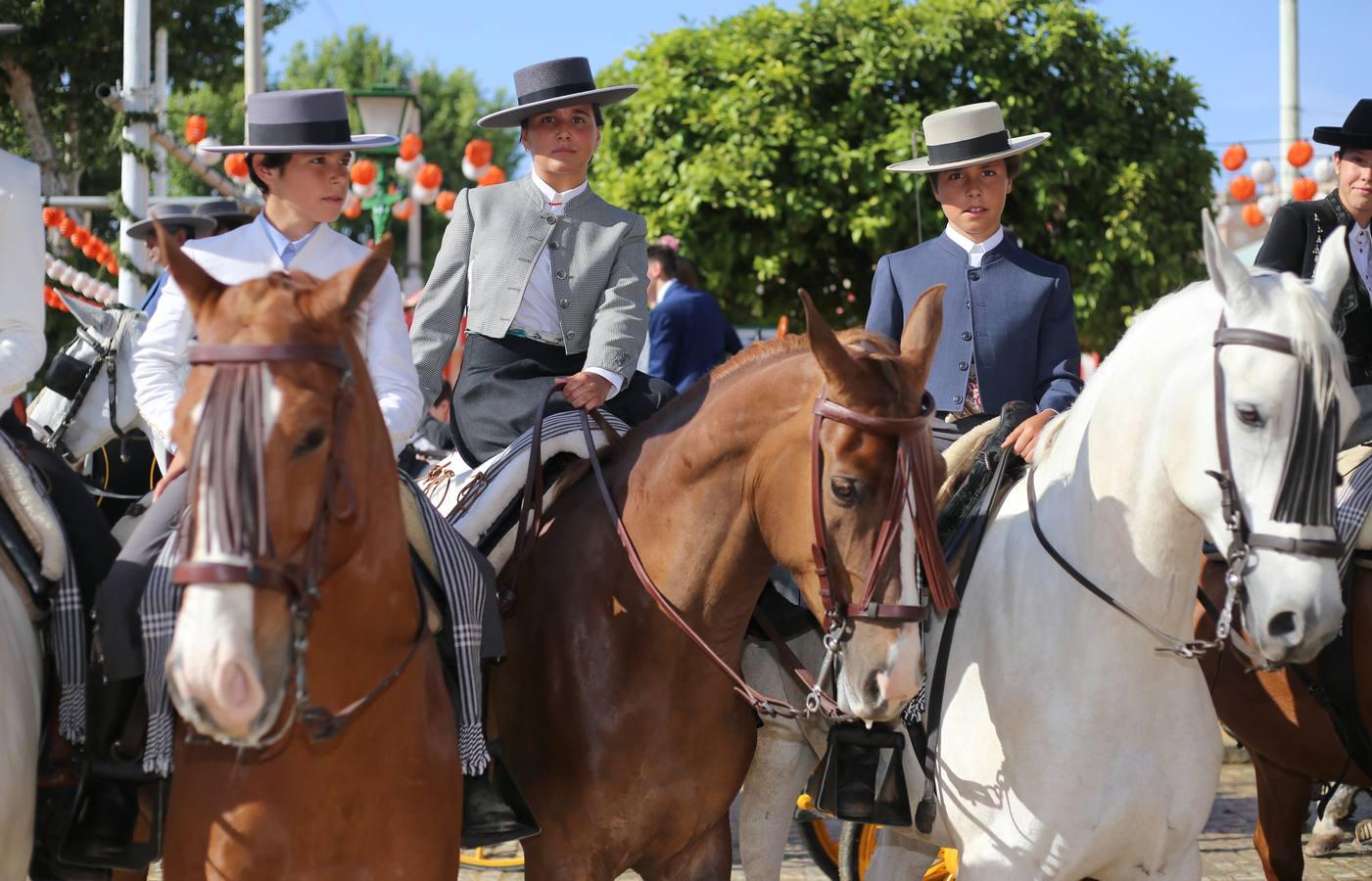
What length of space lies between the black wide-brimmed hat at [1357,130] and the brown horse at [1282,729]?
1.64 m

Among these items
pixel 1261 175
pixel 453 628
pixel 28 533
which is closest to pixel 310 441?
pixel 453 628

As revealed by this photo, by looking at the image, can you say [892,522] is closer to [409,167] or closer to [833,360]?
[833,360]

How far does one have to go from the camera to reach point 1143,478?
3.84 meters

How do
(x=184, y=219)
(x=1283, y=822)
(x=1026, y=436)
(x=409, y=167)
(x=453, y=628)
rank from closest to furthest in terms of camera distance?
(x=453, y=628) → (x=1026, y=436) → (x=1283, y=822) → (x=184, y=219) → (x=409, y=167)

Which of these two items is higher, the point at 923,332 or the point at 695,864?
the point at 923,332

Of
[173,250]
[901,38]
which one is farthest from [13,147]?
[173,250]

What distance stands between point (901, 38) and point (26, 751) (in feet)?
40.6

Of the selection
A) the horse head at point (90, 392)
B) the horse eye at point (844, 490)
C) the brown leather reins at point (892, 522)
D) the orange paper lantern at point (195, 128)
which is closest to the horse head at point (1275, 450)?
the brown leather reins at point (892, 522)

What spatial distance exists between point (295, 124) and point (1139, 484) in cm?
265

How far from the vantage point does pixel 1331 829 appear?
7262 millimetres

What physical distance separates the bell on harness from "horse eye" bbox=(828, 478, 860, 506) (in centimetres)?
103

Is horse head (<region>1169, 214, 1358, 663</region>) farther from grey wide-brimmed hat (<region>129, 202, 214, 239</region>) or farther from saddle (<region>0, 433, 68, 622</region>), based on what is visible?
grey wide-brimmed hat (<region>129, 202, 214, 239</region>)

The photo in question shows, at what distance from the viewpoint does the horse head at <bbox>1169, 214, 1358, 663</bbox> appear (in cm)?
339

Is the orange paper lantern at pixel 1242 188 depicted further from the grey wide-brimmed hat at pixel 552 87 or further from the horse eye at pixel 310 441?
the horse eye at pixel 310 441
